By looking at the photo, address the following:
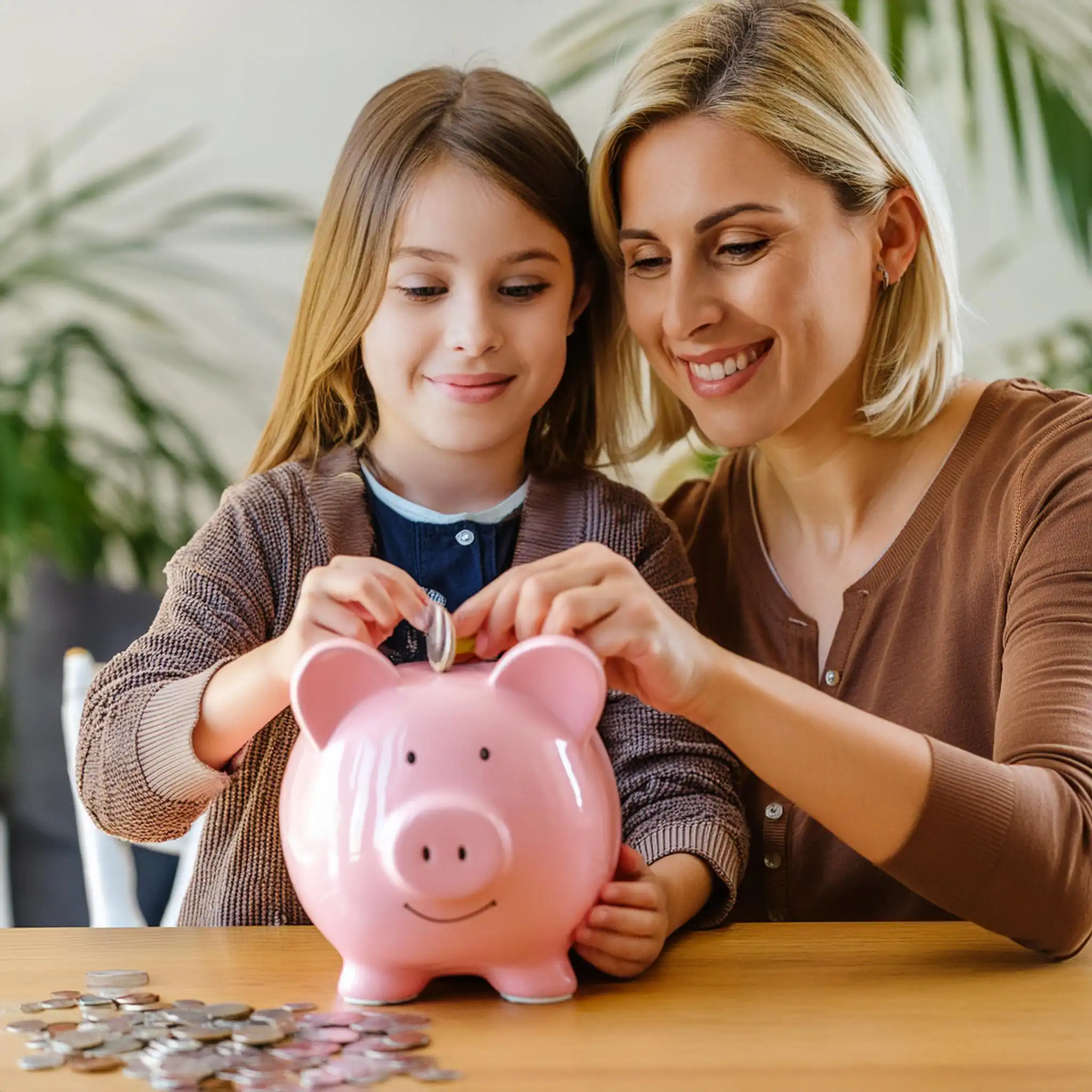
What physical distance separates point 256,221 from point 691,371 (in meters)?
1.32

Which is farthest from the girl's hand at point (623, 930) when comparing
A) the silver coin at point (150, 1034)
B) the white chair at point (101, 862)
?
the white chair at point (101, 862)

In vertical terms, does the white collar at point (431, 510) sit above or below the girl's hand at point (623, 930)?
above

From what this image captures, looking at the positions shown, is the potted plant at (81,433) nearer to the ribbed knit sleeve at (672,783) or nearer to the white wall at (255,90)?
the white wall at (255,90)

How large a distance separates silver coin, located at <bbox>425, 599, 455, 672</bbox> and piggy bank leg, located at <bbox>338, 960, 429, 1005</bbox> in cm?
17

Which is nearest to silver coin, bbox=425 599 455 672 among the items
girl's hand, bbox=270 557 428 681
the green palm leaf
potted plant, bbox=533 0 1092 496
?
girl's hand, bbox=270 557 428 681

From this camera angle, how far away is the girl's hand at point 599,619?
795 millimetres

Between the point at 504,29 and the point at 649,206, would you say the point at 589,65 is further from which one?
the point at 649,206

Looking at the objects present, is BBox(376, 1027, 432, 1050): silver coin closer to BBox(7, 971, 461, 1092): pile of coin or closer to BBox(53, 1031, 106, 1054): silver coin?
BBox(7, 971, 461, 1092): pile of coin

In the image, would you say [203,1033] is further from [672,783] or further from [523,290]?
[523,290]

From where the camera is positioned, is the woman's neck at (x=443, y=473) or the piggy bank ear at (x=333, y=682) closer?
the piggy bank ear at (x=333, y=682)

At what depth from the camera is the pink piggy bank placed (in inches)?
28.5

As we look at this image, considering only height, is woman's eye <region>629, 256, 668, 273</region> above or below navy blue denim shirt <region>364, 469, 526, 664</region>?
above

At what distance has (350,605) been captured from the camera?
82 cm

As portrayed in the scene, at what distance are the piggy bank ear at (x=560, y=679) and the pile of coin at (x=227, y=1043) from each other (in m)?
0.18
